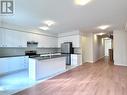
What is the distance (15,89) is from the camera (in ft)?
12.0

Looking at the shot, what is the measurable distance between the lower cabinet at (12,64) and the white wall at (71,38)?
12.2 ft

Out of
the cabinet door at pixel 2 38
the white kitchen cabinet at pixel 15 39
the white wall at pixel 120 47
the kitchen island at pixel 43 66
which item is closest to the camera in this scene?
the kitchen island at pixel 43 66

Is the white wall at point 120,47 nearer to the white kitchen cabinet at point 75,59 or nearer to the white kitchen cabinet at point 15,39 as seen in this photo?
the white kitchen cabinet at point 75,59

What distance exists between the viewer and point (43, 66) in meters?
5.11

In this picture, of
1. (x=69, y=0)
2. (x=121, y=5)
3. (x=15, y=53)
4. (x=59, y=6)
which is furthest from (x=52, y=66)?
(x=121, y=5)

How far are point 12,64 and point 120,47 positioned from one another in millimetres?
7036

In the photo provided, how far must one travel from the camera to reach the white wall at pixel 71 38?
8844 millimetres

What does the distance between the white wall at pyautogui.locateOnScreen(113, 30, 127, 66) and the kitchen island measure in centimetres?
462

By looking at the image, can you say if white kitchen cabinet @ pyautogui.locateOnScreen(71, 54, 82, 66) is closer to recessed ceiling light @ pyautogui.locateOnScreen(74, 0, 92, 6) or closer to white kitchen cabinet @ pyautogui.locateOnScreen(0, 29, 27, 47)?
white kitchen cabinet @ pyautogui.locateOnScreen(0, 29, 27, 47)

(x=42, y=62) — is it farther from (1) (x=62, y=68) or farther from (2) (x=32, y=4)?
(2) (x=32, y=4)

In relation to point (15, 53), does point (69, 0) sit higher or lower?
higher

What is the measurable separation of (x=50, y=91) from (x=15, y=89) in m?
1.06

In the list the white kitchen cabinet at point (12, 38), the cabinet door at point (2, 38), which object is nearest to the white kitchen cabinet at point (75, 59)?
the white kitchen cabinet at point (12, 38)

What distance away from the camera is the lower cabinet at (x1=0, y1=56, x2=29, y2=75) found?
18.1ft
